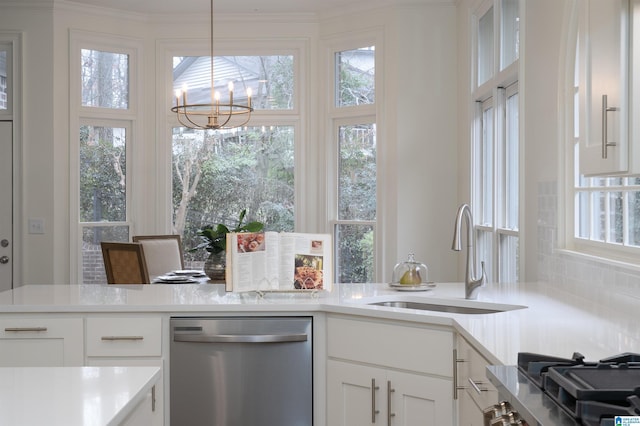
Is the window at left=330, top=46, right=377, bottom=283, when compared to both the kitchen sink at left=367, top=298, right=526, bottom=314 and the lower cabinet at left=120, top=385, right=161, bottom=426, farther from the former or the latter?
the lower cabinet at left=120, top=385, right=161, bottom=426

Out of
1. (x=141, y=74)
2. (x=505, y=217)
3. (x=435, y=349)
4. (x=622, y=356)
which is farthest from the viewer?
(x=141, y=74)

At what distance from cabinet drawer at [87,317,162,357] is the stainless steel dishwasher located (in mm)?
78

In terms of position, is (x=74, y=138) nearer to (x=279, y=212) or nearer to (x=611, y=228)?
(x=279, y=212)

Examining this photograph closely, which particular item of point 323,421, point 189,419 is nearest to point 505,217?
point 323,421

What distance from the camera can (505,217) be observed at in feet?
15.5

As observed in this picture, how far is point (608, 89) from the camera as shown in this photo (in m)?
2.33

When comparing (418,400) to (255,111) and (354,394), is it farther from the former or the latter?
(255,111)

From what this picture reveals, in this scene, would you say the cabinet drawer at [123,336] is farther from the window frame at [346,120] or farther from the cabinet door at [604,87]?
the window frame at [346,120]

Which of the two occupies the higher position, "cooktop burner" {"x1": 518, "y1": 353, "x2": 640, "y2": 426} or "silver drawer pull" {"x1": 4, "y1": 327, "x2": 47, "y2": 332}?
"cooktop burner" {"x1": 518, "y1": 353, "x2": 640, "y2": 426}

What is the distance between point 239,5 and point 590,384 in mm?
5771

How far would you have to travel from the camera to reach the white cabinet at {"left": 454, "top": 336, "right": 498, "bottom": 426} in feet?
7.58

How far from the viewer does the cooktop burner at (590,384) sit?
1253 mm

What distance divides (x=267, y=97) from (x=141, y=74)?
3.66 ft

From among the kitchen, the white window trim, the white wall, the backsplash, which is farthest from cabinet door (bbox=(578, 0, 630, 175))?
the white wall
